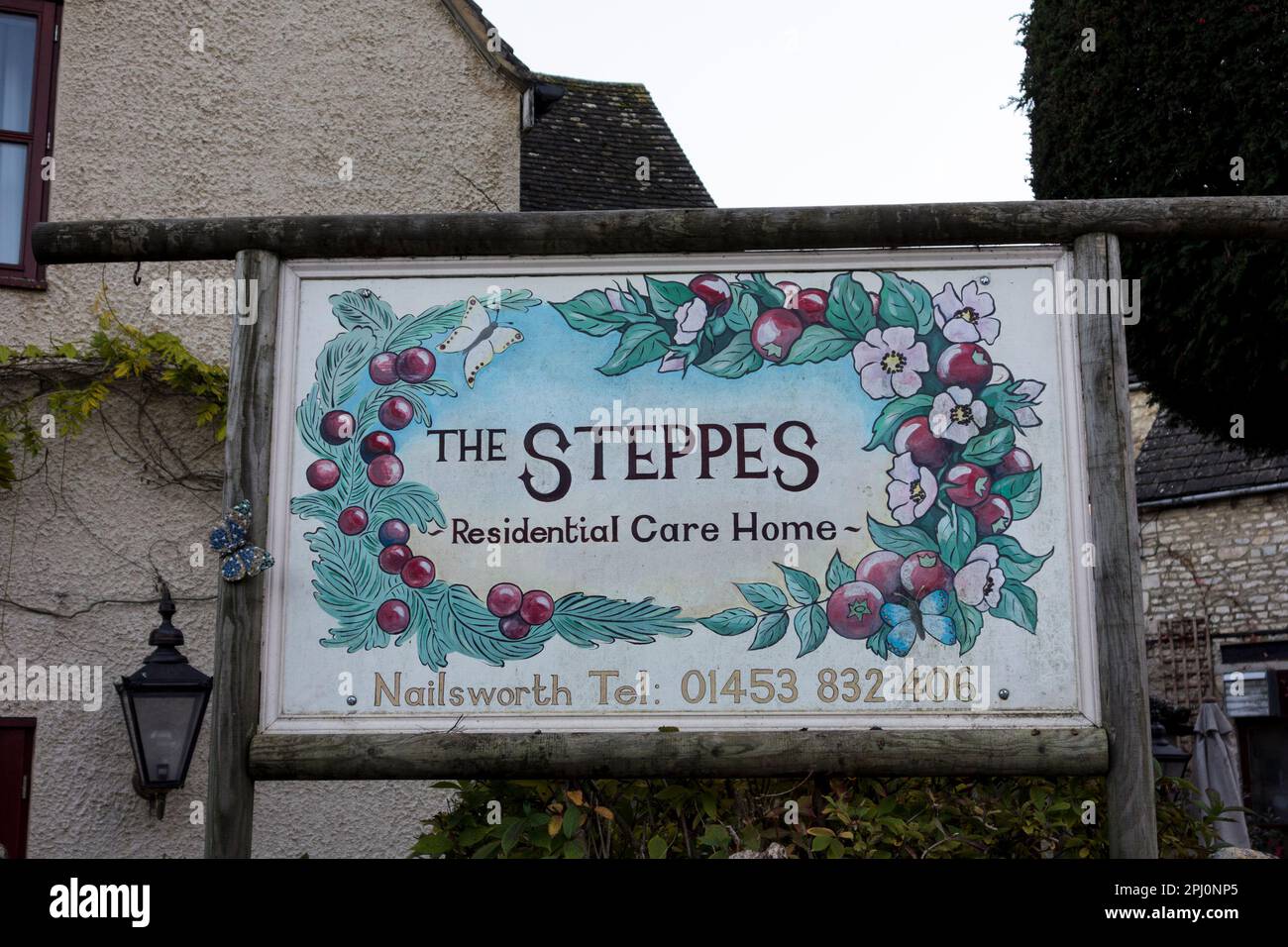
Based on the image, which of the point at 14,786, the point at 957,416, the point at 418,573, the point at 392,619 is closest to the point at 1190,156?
the point at 957,416

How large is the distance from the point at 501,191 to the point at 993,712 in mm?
4799

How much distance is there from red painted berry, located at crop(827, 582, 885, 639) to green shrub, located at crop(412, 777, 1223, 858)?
0.52 metres

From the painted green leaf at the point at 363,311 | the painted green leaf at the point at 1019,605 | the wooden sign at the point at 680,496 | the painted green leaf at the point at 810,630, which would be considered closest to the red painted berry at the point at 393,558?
the wooden sign at the point at 680,496

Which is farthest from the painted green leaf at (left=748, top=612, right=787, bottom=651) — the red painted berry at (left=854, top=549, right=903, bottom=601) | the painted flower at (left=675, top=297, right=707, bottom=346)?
the painted flower at (left=675, top=297, right=707, bottom=346)

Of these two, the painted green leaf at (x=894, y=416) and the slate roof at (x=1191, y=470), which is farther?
the slate roof at (x=1191, y=470)

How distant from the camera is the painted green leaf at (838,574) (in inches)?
134

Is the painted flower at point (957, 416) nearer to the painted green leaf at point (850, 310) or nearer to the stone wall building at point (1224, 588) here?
the painted green leaf at point (850, 310)

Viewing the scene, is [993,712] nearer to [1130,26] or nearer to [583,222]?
[583,222]

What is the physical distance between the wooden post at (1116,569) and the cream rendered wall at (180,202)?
3.63m

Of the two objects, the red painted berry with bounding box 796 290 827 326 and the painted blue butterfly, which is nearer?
the painted blue butterfly

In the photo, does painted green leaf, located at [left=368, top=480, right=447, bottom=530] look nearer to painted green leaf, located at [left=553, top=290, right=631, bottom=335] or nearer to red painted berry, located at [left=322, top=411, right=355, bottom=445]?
red painted berry, located at [left=322, top=411, right=355, bottom=445]

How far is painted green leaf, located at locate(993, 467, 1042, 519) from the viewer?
3.42 m

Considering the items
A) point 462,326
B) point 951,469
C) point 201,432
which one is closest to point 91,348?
point 201,432

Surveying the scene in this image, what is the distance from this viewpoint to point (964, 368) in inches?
138
